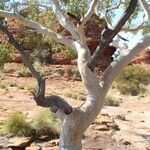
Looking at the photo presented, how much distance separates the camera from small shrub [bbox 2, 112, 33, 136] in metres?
12.4

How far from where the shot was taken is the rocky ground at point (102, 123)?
12.0m

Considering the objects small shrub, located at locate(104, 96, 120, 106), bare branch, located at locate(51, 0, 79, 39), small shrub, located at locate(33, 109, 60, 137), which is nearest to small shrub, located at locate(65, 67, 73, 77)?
small shrub, located at locate(104, 96, 120, 106)

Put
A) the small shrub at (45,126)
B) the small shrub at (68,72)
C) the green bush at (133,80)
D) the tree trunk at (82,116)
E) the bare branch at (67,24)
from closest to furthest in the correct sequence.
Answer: the tree trunk at (82,116), the bare branch at (67,24), the small shrub at (45,126), the green bush at (133,80), the small shrub at (68,72)

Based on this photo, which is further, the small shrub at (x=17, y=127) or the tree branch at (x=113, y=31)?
the small shrub at (x=17, y=127)

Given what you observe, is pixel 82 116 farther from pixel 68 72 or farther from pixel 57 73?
pixel 68 72

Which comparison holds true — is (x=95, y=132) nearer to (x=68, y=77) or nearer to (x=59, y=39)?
(x=59, y=39)

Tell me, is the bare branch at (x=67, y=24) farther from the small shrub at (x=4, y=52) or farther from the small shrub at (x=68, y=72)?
the small shrub at (x=68, y=72)

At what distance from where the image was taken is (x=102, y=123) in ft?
47.2

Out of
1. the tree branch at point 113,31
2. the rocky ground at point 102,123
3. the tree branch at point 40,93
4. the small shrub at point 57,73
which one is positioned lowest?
the rocky ground at point 102,123

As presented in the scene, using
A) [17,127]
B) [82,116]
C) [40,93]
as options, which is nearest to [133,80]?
[17,127]

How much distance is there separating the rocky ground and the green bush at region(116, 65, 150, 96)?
5.28 ft

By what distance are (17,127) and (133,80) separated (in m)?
16.8

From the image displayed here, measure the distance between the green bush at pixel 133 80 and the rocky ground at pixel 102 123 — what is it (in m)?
1.61

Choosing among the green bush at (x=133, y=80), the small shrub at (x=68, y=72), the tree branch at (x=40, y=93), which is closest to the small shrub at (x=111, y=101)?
the green bush at (x=133, y=80)
